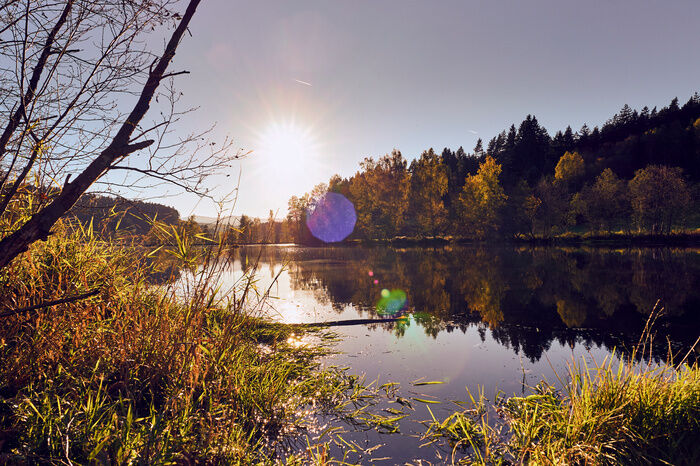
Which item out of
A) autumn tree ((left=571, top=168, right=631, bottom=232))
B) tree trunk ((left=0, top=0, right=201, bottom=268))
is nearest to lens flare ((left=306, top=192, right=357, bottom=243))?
autumn tree ((left=571, top=168, right=631, bottom=232))

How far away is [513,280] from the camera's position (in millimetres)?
15641

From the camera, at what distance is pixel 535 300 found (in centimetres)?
1157

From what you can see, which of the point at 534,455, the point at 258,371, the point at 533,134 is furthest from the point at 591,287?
the point at 533,134

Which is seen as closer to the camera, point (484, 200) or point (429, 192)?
point (484, 200)

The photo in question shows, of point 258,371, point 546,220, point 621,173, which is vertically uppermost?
point 621,173

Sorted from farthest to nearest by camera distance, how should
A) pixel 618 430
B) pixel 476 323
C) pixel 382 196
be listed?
pixel 382 196
pixel 476 323
pixel 618 430

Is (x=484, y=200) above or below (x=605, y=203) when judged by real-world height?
above

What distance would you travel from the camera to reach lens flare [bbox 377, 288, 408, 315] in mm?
10383

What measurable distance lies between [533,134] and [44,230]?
87.2 m

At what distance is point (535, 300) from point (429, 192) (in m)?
45.4

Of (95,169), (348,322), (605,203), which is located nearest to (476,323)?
(348,322)

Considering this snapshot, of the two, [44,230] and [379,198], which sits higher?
[379,198]

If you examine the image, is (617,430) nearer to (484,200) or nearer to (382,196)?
(484,200)

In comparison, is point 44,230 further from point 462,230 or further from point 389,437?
point 462,230
